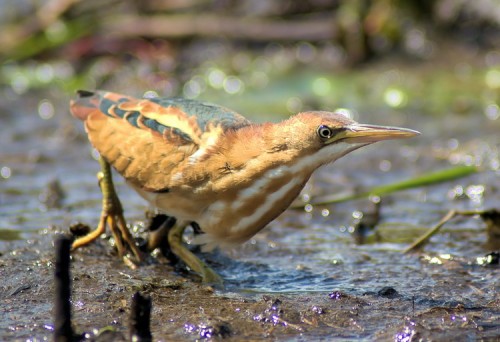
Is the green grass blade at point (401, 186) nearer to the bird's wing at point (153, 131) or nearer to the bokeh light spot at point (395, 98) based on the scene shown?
the bird's wing at point (153, 131)

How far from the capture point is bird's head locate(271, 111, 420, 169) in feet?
12.8

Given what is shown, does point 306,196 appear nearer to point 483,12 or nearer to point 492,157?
point 492,157

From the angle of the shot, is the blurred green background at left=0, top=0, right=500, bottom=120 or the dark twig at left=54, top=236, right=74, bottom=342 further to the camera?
the blurred green background at left=0, top=0, right=500, bottom=120

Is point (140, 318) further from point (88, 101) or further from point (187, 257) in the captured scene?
point (88, 101)

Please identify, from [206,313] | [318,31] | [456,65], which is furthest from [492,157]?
[206,313]

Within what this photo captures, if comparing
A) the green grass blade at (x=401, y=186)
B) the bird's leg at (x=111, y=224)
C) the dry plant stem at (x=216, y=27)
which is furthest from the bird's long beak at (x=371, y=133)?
the dry plant stem at (x=216, y=27)

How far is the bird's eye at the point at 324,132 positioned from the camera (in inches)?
154

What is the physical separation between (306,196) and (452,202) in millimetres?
914

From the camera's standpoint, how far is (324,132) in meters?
3.93

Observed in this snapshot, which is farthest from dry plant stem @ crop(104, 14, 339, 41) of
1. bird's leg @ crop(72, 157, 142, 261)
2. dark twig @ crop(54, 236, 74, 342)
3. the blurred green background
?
dark twig @ crop(54, 236, 74, 342)

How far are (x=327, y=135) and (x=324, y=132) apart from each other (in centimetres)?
2

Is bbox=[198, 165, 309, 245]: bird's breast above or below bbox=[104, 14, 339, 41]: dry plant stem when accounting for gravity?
below

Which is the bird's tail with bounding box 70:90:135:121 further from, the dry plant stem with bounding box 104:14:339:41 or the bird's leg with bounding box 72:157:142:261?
the dry plant stem with bounding box 104:14:339:41

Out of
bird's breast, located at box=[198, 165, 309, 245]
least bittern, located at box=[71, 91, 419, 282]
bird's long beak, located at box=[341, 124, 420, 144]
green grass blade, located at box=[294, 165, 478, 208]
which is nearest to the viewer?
bird's long beak, located at box=[341, 124, 420, 144]
